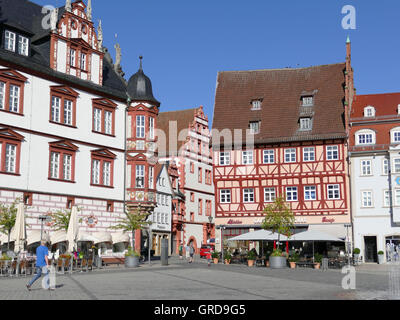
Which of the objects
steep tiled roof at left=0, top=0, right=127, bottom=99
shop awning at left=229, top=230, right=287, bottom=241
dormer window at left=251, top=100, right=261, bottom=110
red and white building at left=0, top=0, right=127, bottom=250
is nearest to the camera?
red and white building at left=0, top=0, right=127, bottom=250

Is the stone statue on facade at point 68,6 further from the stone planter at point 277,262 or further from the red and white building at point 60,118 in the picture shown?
the stone planter at point 277,262

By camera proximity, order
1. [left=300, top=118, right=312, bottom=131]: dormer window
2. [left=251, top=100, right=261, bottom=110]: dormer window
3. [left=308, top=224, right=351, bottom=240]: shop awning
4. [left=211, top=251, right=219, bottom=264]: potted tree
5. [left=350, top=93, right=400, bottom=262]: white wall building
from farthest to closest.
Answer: [left=251, top=100, right=261, bottom=110]: dormer window → [left=300, top=118, right=312, bottom=131]: dormer window → [left=308, top=224, right=351, bottom=240]: shop awning → [left=350, top=93, right=400, bottom=262]: white wall building → [left=211, top=251, right=219, bottom=264]: potted tree

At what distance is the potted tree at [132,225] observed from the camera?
1292 inches

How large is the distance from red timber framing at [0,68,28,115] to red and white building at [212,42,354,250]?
2134 centimetres

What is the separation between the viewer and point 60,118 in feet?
109

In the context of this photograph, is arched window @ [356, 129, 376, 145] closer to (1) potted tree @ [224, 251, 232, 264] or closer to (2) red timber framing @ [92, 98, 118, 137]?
(1) potted tree @ [224, 251, 232, 264]

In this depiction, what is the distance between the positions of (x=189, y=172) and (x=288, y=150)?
17607mm

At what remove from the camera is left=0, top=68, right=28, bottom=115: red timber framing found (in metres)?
30.1

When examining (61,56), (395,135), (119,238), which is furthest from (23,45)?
(395,135)

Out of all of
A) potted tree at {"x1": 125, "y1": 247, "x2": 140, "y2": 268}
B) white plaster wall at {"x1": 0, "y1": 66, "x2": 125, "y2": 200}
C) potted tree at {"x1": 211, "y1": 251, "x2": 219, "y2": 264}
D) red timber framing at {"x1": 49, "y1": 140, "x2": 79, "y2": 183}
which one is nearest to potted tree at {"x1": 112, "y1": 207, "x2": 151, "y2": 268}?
potted tree at {"x1": 125, "y1": 247, "x2": 140, "y2": 268}

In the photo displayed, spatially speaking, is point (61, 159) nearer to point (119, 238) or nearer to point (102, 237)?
point (102, 237)

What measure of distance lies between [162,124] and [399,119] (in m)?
30.8
